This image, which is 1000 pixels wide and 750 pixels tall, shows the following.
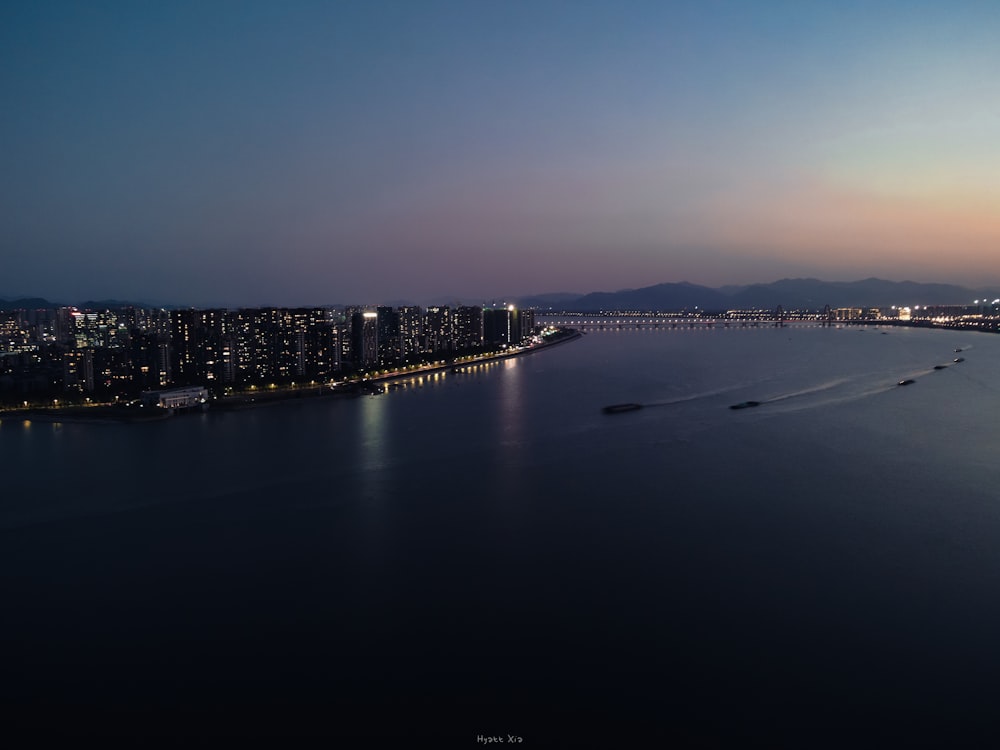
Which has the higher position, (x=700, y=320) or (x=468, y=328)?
(x=700, y=320)

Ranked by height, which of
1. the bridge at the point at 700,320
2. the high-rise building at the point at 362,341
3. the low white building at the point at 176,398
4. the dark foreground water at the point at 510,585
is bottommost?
the dark foreground water at the point at 510,585

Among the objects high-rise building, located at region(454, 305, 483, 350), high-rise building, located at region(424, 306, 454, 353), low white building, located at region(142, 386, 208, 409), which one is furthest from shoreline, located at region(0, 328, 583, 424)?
high-rise building, located at region(454, 305, 483, 350)

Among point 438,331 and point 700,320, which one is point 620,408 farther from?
point 700,320

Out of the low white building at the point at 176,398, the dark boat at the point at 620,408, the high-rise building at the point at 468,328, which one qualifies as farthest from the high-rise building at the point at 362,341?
the dark boat at the point at 620,408

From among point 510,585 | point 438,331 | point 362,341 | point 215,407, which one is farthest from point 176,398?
point 438,331

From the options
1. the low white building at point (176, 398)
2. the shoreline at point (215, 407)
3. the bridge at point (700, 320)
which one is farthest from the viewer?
the bridge at point (700, 320)

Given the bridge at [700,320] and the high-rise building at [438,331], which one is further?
the bridge at [700,320]

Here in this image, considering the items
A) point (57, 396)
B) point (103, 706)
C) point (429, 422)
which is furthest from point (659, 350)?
point (103, 706)

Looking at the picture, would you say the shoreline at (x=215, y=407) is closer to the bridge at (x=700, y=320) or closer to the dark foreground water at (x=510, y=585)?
the dark foreground water at (x=510, y=585)

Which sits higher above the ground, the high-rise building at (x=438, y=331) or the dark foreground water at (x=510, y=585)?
the high-rise building at (x=438, y=331)
